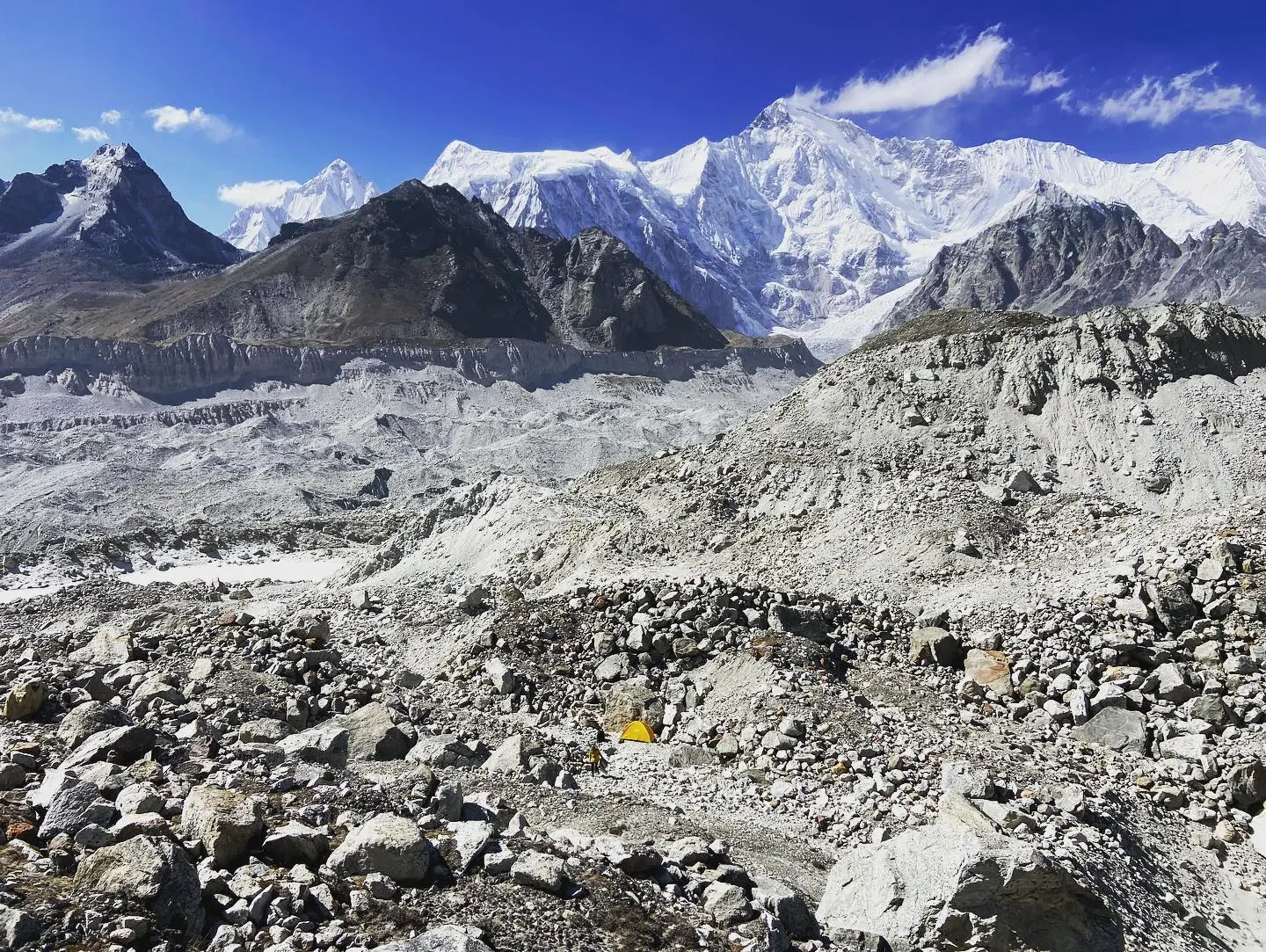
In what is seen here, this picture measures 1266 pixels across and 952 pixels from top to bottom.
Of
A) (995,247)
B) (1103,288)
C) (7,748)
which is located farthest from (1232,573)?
(995,247)

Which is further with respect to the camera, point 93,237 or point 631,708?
point 93,237

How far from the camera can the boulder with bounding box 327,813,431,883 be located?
17.6ft

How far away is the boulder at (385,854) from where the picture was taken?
5359 mm

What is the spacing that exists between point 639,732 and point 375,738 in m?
3.36

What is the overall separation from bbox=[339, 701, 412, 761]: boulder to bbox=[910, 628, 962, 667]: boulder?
7.25m

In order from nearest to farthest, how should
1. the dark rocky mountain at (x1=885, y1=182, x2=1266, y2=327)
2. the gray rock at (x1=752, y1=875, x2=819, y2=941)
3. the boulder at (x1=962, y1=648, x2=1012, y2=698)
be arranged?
1. the gray rock at (x1=752, y1=875, x2=819, y2=941)
2. the boulder at (x1=962, y1=648, x2=1012, y2=698)
3. the dark rocky mountain at (x1=885, y1=182, x2=1266, y2=327)

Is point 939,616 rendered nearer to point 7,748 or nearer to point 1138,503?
point 1138,503

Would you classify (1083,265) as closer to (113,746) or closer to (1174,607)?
(1174,607)

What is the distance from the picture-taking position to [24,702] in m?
8.73

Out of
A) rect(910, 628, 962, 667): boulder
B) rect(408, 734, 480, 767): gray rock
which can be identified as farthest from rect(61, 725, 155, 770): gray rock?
rect(910, 628, 962, 667): boulder

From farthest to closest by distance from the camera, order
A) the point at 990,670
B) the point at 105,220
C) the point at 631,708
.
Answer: the point at 105,220 < the point at 990,670 < the point at 631,708

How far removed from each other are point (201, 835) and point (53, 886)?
33.7 inches

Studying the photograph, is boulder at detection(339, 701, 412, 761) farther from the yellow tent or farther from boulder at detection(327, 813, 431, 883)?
boulder at detection(327, 813, 431, 883)

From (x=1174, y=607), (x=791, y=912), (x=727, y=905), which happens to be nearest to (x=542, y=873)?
(x=727, y=905)
